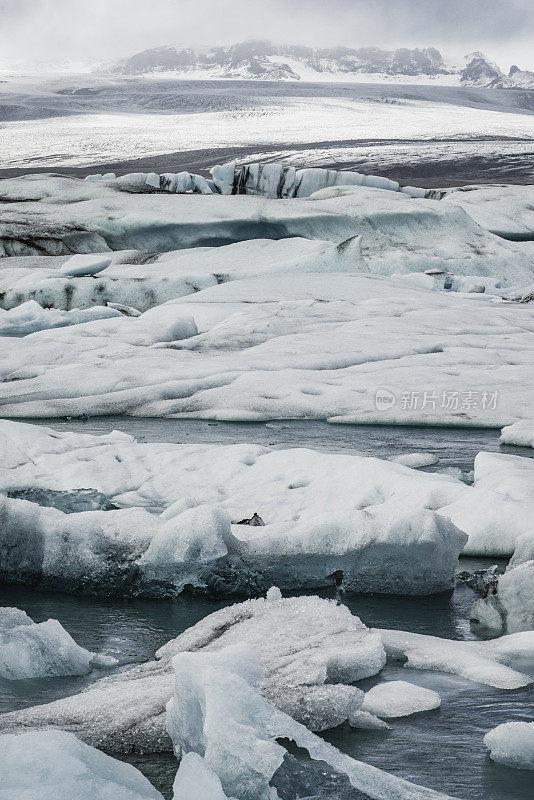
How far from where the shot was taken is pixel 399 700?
277cm

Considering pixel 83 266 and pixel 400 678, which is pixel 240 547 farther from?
pixel 83 266

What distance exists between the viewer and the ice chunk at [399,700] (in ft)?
8.94

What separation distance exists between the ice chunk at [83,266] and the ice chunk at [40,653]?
11.1 meters

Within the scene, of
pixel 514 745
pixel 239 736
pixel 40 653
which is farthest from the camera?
pixel 40 653

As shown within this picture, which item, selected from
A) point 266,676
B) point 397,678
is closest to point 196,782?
point 266,676

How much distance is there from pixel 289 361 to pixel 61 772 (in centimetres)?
702

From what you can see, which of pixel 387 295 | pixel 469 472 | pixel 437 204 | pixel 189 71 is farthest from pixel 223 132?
pixel 189 71

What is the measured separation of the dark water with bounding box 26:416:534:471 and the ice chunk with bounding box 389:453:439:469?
0.06 meters

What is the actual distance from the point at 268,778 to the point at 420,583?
204 centimetres

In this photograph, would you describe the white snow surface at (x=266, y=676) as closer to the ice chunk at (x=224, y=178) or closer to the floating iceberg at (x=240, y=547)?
the floating iceberg at (x=240, y=547)

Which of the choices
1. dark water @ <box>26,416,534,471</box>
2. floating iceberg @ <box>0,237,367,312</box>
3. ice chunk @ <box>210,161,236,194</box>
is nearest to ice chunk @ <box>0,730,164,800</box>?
dark water @ <box>26,416,534,471</box>

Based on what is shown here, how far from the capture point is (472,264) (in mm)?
15664

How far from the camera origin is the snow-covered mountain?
545 ft

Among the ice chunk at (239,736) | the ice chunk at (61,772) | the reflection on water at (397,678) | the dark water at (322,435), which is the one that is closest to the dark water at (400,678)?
the reflection on water at (397,678)
